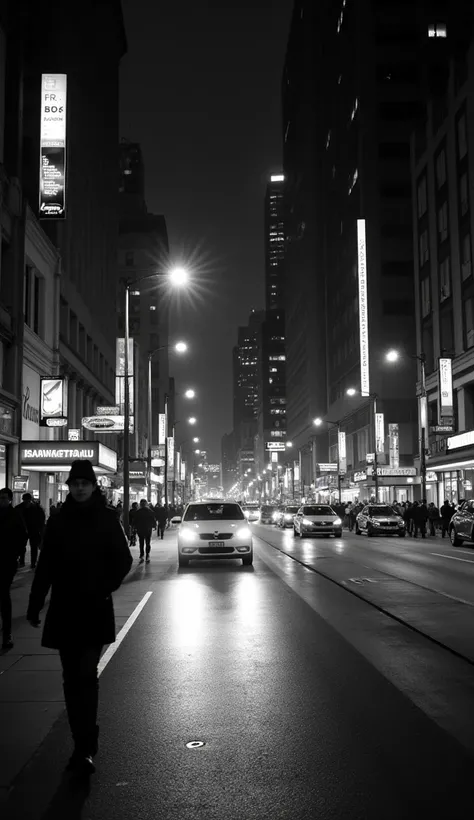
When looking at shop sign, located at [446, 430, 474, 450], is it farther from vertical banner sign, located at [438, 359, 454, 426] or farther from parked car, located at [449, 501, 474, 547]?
parked car, located at [449, 501, 474, 547]

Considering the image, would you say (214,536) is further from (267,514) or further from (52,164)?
(267,514)

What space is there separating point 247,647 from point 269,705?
2.68 metres

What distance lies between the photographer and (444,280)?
5641cm

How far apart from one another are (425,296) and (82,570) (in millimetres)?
59008

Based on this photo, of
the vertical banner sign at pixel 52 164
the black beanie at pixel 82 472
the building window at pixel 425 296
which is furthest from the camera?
the building window at pixel 425 296

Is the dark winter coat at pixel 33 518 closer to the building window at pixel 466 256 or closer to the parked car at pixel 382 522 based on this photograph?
the parked car at pixel 382 522

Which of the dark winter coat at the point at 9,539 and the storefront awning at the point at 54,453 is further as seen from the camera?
the storefront awning at the point at 54,453

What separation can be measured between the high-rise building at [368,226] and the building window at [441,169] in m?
14.3

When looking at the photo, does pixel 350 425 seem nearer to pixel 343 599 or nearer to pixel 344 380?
pixel 344 380

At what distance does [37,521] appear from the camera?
1956 centimetres

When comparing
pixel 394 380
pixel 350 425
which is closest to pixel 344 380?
pixel 350 425

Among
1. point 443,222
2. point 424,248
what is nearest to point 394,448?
point 424,248

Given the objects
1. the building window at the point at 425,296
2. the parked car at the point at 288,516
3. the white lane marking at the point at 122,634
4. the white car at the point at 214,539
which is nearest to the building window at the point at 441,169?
the building window at the point at 425,296

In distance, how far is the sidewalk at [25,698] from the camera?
543 centimetres
